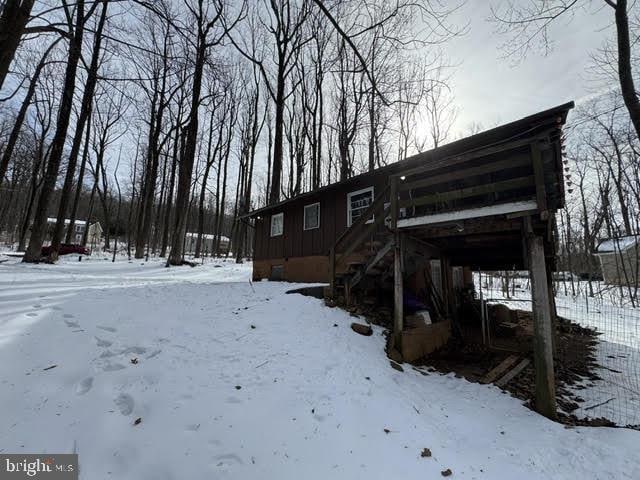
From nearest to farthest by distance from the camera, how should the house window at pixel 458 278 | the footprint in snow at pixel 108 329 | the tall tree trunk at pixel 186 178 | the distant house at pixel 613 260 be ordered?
the footprint in snow at pixel 108 329
the house window at pixel 458 278
the tall tree trunk at pixel 186 178
the distant house at pixel 613 260

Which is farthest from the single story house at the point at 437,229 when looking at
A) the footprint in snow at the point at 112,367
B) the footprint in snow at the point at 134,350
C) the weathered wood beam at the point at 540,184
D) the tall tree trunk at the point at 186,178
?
the tall tree trunk at the point at 186,178

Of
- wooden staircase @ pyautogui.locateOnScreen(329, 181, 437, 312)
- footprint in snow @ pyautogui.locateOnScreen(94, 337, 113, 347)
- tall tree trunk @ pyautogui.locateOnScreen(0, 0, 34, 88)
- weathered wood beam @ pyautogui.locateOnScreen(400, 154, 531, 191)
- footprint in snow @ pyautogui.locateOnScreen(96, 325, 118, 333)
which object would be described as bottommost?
footprint in snow @ pyautogui.locateOnScreen(94, 337, 113, 347)

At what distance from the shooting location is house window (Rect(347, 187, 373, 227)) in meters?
10.0

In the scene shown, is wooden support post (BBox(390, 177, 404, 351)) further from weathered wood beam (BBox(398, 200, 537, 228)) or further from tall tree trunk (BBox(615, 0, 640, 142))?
tall tree trunk (BBox(615, 0, 640, 142))

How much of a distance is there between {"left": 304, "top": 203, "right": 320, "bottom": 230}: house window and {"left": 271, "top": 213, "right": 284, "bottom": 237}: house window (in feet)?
5.33

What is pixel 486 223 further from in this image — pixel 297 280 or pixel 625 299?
pixel 625 299

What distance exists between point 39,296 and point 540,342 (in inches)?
372

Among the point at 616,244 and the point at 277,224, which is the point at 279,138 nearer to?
the point at 277,224

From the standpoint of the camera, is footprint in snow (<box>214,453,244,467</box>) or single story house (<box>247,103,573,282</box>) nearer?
footprint in snow (<box>214,453,244,467</box>)

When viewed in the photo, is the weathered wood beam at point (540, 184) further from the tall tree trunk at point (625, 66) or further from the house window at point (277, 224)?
the house window at point (277, 224)

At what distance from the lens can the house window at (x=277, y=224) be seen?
13313 millimetres

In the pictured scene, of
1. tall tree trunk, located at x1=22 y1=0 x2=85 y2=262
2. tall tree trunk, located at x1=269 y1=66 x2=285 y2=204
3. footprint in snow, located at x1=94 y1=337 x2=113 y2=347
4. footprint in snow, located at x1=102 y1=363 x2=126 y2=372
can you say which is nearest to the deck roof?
footprint in snow, located at x1=102 y1=363 x2=126 y2=372

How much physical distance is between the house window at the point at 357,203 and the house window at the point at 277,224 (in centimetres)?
397

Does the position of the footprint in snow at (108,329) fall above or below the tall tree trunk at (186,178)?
below
